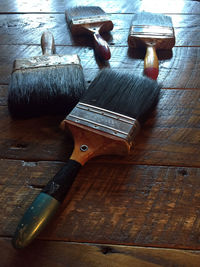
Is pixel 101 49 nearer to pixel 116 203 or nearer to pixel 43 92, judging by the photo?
pixel 43 92

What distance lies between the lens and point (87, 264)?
0.52m

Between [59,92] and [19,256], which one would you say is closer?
[19,256]

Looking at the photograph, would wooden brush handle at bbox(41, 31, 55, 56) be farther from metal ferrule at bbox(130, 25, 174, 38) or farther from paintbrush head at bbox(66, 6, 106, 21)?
metal ferrule at bbox(130, 25, 174, 38)

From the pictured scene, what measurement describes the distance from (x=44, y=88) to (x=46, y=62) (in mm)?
129

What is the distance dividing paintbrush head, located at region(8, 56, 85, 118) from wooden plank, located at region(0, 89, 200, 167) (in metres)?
0.03

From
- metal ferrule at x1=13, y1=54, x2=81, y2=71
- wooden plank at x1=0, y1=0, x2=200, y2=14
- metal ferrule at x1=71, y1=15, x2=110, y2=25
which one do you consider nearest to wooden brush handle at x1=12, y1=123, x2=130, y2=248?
metal ferrule at x1=13, y1=54, x2=81, y2=71

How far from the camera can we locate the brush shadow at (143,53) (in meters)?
1.05

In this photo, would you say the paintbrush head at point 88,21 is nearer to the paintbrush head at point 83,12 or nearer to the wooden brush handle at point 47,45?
the paintbrush head at point 83,12

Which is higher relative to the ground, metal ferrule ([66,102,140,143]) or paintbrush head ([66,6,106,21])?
paintbrush head ([66,6,106,21])

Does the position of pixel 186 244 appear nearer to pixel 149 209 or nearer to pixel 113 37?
pixel 149 209

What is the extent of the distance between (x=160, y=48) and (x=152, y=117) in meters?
0.38

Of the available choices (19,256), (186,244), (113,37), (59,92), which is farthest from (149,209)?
(113,37)

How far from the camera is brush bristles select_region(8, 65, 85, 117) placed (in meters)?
0.77

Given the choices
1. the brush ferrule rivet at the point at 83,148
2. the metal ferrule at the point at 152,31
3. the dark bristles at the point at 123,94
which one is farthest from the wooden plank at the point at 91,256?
the metal ferrule at the point at 152,31
